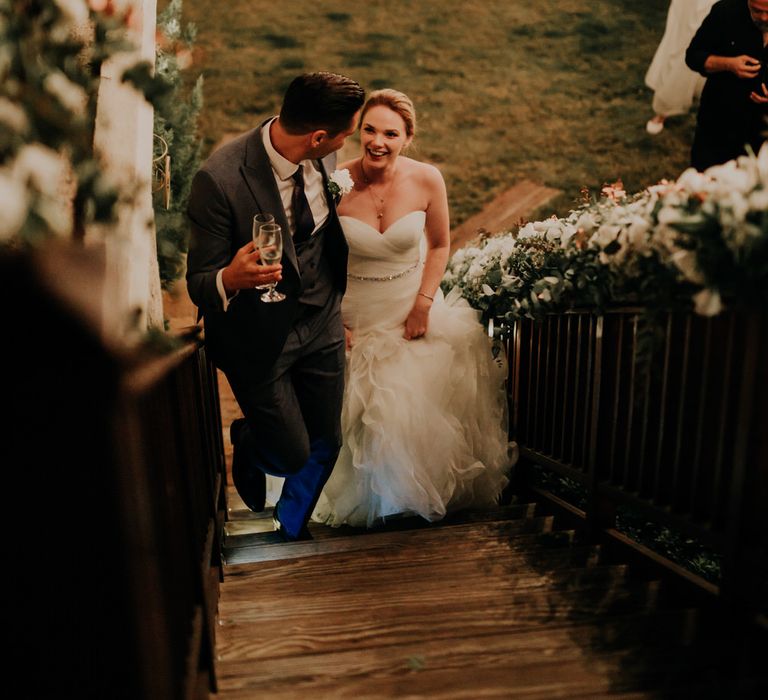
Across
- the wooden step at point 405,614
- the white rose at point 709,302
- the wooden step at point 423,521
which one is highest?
the white rose at point 709,302

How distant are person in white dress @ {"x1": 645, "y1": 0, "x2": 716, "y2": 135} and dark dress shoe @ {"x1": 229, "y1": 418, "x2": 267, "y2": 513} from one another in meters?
5.58

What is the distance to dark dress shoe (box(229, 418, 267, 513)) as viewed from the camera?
277cm

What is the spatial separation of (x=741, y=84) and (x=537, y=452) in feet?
8.70

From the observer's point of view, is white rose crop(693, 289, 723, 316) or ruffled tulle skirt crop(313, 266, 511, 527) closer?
white rose crop(693, 289, 723, 316)

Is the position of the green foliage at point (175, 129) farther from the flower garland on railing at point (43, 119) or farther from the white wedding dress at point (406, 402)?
the flower garland on railing at point (43, 119)

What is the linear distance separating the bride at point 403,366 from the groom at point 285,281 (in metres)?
0.24

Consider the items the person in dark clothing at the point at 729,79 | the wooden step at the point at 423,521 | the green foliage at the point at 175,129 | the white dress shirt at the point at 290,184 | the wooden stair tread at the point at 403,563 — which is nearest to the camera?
the wooden stair tread at the point at 403,563

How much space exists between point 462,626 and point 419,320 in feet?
5.31

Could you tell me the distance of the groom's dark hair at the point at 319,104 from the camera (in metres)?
2.29

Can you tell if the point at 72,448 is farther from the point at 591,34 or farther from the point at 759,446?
the point at 591,34

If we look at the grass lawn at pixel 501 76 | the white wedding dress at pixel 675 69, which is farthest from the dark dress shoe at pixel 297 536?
the white wedding dress at pixel 675 69

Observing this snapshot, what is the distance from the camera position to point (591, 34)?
689 cm

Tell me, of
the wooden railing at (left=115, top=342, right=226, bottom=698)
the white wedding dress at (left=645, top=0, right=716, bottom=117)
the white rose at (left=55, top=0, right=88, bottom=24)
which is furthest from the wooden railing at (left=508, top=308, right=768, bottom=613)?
the white wedding dress at (left=645, top=0, right=716, bottom=117)

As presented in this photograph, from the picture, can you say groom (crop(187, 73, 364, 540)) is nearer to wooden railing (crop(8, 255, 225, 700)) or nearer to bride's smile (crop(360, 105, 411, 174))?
bride's smile (crop(360, 105, 411, 174))
